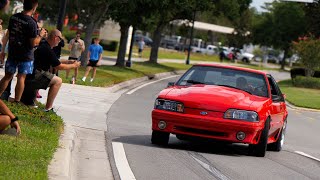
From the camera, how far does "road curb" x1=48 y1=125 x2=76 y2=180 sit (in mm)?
8414

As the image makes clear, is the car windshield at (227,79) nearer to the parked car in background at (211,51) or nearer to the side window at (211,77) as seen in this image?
the side window at (211,77)

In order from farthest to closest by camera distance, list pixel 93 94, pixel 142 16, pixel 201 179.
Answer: pixel 142 16 → pixel 93 94 → pixel 201 179

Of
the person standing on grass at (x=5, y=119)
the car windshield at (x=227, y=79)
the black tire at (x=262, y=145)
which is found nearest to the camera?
the person standing on grass at (x=5, y=119)

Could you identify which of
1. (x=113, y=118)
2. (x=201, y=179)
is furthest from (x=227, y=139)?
(x=113, y=118)

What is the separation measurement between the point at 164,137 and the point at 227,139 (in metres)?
1.17

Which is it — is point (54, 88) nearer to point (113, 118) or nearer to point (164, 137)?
point (164, 137)

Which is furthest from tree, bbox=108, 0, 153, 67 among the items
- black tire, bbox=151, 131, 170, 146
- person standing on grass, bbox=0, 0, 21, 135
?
person standing on grass, bbox=0, 0, 21, 135

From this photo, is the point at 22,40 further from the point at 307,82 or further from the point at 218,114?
the point at 307,82

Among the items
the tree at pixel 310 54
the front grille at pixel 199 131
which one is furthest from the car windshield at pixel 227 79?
the tree at pixel 310 54

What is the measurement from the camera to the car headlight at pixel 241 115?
12.6 m

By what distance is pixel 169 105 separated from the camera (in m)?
12.9

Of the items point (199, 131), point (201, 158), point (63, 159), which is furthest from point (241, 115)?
point (63, 159)

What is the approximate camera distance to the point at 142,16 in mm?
41312

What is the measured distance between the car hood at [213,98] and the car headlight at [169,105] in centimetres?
7
